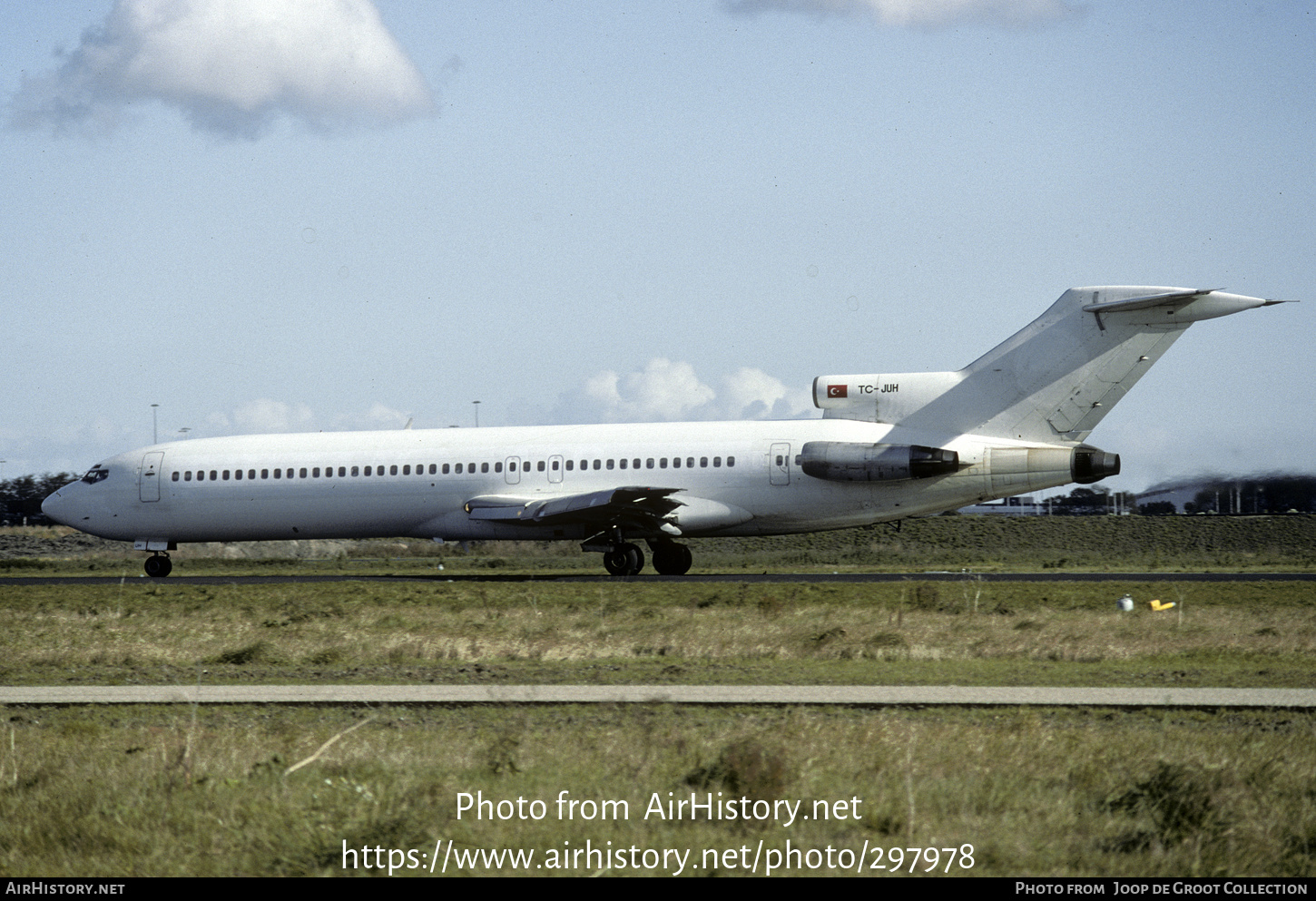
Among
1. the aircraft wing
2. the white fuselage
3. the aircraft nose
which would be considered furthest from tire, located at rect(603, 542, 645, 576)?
the aircraft nose

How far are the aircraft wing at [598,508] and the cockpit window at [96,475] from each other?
12197mm

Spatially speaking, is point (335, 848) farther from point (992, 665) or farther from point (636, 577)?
point (636, 577)

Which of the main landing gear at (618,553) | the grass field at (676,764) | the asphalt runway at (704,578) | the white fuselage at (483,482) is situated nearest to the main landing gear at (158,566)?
the asphalt runway at (704,578)

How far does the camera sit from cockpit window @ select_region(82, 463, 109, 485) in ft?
134

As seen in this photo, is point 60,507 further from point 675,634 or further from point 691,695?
point 691,695

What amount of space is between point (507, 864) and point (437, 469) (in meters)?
29.1

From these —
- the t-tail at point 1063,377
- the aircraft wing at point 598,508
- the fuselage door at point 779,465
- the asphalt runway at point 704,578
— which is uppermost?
the t-tail at point 1063,377

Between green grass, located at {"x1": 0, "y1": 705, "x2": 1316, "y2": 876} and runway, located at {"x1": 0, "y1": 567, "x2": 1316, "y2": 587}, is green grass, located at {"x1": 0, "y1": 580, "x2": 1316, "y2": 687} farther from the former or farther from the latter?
green grass, located at {"x1": 0, "y1": 705, "x2": 1316, "y2": 876}

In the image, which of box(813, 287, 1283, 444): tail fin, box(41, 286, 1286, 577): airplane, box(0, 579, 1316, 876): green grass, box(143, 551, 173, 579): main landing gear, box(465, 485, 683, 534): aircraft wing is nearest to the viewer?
box(0, 579, 1316, 876): green grass

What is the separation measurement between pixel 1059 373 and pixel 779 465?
7077 millimetres

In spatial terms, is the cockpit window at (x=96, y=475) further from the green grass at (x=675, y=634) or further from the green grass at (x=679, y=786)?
the green grass at (x=679, y=786)

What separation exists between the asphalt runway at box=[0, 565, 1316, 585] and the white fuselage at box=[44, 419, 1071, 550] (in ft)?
4.14

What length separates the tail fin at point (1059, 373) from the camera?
3247 centimetres

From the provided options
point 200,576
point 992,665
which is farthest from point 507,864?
point 200,576
